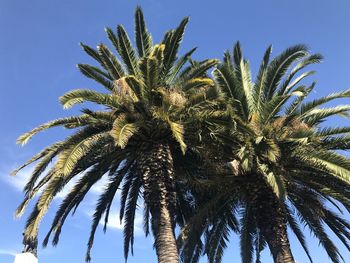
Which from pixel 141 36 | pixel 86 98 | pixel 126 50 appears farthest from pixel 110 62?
pixel 86 98

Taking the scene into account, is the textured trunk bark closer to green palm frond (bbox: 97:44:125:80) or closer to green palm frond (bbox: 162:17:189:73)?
green palm frond (bbox: 162:17:189:73)

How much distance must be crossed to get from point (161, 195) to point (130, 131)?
7.91ft

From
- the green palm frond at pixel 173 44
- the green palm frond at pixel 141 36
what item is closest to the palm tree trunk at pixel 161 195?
the green palm frond at pixel 173 44

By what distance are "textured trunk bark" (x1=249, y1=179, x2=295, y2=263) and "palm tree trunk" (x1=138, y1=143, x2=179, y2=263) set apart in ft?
10.0

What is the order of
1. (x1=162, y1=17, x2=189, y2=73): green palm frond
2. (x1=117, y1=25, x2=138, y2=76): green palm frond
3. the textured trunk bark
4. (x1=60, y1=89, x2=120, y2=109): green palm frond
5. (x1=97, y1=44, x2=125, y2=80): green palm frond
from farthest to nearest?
(x1=162, y1=17, x2=189, y2=73): green palm frond
(x1=117, y1=25, x2=138, y2=76): green palm frond
(x1=97, y1=44, x2=125, y2=80): green palm frond
the textured trunk bark
(x1=60, y1=89, x2=120, y2=109): green palm frond

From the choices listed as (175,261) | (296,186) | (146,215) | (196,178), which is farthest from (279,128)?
(146,215)

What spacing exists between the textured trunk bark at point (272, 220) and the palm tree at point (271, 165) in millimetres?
32

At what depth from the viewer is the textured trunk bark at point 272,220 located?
15.7 metres

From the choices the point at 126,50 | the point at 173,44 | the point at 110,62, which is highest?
the point at 173,44

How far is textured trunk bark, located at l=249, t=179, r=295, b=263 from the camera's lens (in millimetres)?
15734

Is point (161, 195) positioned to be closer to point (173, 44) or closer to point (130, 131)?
point (130, 131)

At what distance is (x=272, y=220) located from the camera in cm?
1620

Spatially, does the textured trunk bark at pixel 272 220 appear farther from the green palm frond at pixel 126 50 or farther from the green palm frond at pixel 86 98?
the green palm frond at pixel 126 50

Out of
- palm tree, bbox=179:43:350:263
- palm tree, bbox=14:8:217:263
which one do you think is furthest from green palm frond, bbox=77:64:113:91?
palm tree, bbox=179:43:350:263
